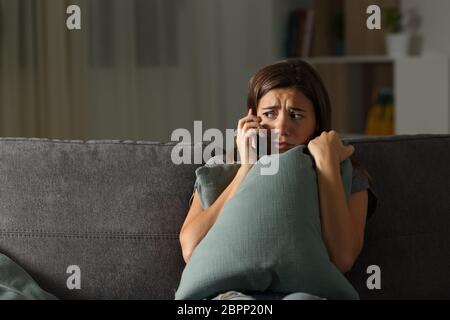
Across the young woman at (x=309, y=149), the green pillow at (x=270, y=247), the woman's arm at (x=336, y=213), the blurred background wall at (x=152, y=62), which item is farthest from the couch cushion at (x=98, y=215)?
the blurred background wall at (x=152, y=62)

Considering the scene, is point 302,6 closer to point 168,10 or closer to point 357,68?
point 357,68

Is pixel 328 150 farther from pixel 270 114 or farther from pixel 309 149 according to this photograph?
pixel 270 114

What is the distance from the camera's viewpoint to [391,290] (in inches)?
71.2

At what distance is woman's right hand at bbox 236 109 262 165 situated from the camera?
1.74 m

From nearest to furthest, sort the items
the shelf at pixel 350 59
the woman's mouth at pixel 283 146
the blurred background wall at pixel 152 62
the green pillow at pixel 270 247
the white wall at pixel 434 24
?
the green pillow at pixel 270 247 < the woman's mouth at pixel 283 146 < the blurred background wall at pixel 152 62 < the white wall at pixel 434 24 < the shelf at pixel 350 59

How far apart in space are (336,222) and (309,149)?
18 cm

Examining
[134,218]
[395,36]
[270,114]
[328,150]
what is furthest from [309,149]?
[395,36]

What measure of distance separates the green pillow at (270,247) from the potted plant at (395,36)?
2835 mm

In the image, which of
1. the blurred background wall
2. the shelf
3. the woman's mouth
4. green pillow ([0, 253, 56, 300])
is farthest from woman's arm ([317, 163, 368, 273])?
the shelf

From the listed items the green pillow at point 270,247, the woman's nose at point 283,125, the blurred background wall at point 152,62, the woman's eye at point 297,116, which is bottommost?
the green pillow at point 270,247

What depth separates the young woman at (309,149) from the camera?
63.7 inches

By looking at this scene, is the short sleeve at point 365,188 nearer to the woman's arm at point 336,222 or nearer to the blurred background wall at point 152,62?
the woman's arm at point 336,222

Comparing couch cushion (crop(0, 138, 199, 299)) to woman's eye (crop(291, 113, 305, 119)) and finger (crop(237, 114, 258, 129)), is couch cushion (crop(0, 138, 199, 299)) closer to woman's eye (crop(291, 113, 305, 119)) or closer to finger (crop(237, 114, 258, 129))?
finger (crop(237, 114, 258, 129))
